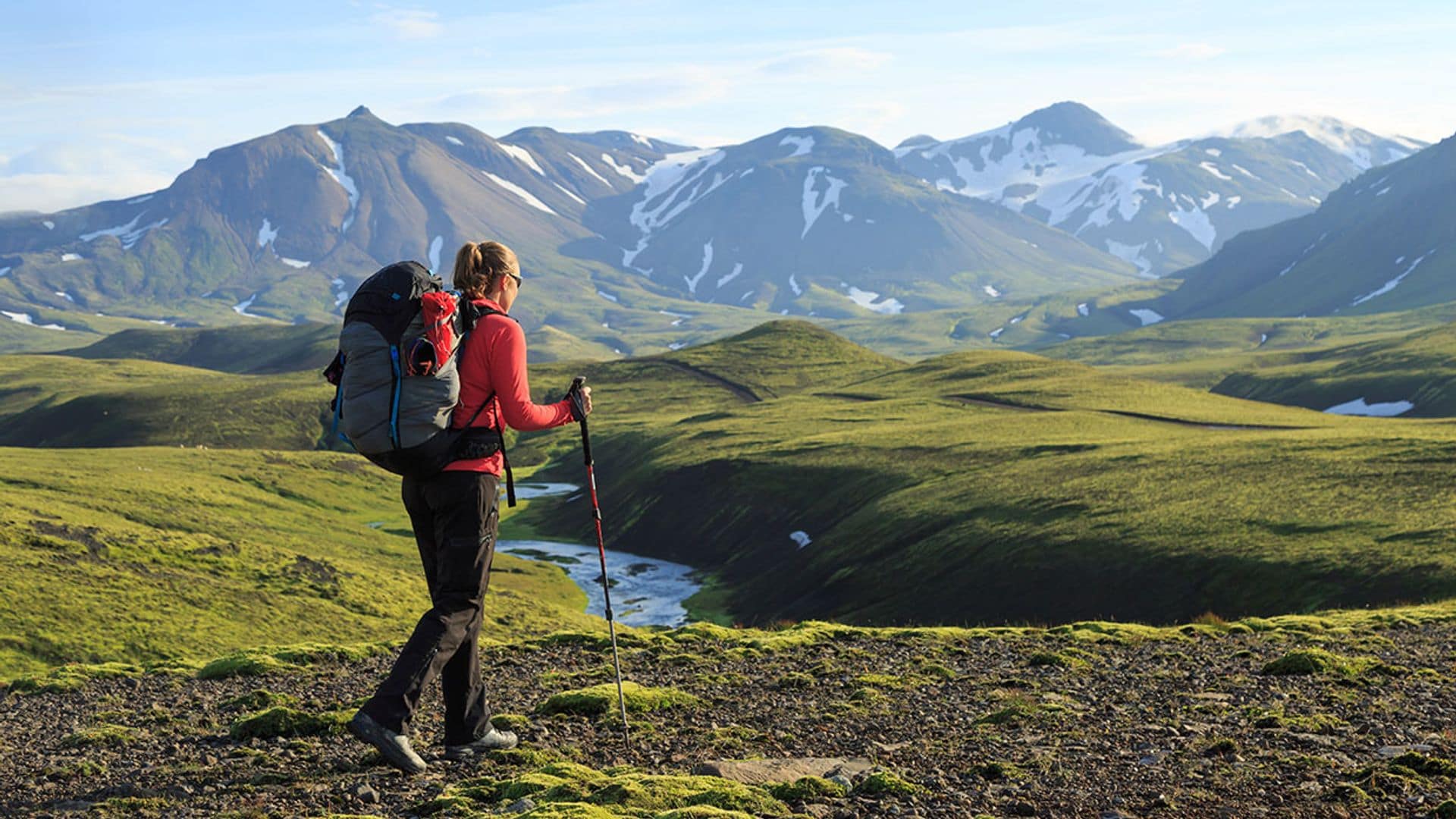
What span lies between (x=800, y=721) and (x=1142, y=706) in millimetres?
5863

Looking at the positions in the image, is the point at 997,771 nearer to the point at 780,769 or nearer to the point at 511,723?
the point at 780,769

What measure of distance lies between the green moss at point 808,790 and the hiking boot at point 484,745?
385 cm

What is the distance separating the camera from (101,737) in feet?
60.5

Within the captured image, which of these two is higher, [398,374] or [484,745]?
[398,374]

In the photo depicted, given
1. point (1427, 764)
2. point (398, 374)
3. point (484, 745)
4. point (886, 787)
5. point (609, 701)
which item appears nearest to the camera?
→ point (398, 374)

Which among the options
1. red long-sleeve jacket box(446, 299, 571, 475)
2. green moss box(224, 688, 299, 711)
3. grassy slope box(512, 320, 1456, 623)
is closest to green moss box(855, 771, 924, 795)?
red long-sleeve jacket box(446, 299, 571, 475)

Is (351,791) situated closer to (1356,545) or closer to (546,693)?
(546,693)

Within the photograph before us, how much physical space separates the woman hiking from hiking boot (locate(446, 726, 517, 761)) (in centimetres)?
79

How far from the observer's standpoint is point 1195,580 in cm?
8050

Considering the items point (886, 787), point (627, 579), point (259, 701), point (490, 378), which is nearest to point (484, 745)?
point (490, 378)

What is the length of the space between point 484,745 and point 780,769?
13.1 ft

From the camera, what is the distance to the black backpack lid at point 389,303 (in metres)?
14.3

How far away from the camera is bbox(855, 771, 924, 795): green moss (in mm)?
15023

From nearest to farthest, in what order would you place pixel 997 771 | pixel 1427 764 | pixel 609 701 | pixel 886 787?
pixel 886 787 → pixel 1427 764 → pixel 997 771 → pixel 609 701
